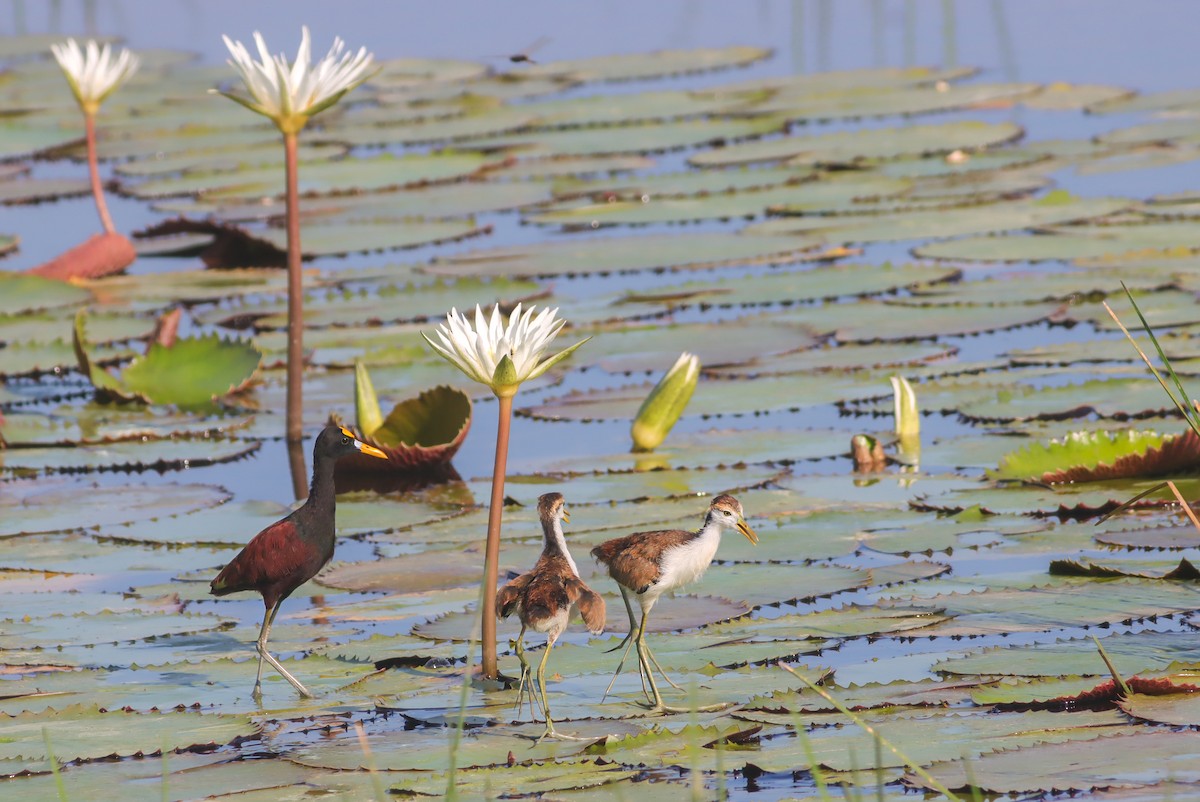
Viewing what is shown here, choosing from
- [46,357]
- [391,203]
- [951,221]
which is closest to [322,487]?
[46,357]

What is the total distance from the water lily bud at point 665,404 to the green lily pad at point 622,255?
2347 mm

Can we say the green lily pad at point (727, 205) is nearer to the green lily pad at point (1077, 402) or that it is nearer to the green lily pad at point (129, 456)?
the green lily pad at point (1077, 402)

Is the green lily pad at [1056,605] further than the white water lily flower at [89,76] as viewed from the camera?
No

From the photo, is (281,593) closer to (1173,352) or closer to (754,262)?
(1173,352)

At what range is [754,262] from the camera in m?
7.75

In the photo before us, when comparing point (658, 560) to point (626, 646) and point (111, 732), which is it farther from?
point (111, 732)

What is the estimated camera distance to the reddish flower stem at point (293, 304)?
510cm

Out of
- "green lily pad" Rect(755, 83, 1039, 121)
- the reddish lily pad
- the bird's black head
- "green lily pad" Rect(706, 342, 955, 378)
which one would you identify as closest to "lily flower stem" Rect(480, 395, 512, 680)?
the bird's black head

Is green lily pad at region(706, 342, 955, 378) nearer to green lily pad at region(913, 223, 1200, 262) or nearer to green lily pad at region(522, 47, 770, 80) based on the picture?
green lily pad at region(913, 223, 1200, 262)

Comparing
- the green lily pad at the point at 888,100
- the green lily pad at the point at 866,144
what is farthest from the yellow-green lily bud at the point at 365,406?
the green lily pad at the point at 888,100

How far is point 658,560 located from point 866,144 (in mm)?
7530

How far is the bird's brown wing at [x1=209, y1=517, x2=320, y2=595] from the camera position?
3.65 meters

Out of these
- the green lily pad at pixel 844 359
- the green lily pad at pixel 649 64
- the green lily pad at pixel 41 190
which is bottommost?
the green lily pad at pixel 844 359

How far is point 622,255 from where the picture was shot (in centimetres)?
809
